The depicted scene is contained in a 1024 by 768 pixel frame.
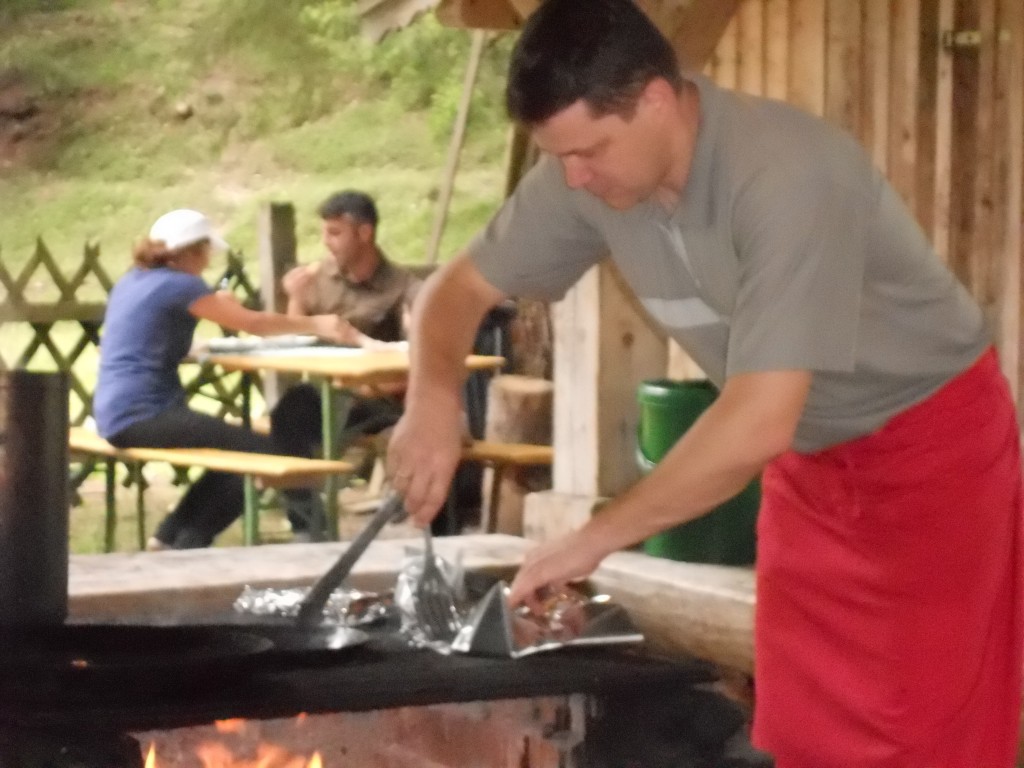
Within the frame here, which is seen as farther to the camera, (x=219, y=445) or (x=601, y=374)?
(x=219, y=445)

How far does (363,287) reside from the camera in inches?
238

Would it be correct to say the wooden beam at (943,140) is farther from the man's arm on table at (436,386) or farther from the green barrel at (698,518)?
the man's arm on table at (436,386)

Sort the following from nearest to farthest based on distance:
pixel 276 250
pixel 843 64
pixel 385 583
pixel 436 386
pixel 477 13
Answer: pixel 436 386, pixel 385 583, pixel 843 64, pixel 477 13, pixel 276 250

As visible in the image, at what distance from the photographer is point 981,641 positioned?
2018mm

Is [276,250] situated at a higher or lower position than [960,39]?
lower

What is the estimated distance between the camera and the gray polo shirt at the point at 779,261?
1.67 metres

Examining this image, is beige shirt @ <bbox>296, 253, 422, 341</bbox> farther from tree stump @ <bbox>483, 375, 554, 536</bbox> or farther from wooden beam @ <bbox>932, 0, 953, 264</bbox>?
wooden beam @ <bbox>932, 0, 953, 264</bbox>

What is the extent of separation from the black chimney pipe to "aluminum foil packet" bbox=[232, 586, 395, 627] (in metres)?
0.47

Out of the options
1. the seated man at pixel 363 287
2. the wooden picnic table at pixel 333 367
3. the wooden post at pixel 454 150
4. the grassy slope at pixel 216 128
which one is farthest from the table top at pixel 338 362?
the grassy slope at pixel 216 128

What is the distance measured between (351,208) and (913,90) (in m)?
2.74

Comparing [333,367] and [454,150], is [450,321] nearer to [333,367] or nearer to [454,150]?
[333,367]

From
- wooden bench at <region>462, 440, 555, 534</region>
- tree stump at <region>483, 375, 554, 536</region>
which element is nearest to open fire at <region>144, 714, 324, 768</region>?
wooden bench at <region>462, 440, 555, 534</region>

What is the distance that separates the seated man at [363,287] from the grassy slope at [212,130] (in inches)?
179

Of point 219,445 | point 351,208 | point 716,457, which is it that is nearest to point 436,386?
point 716,457
